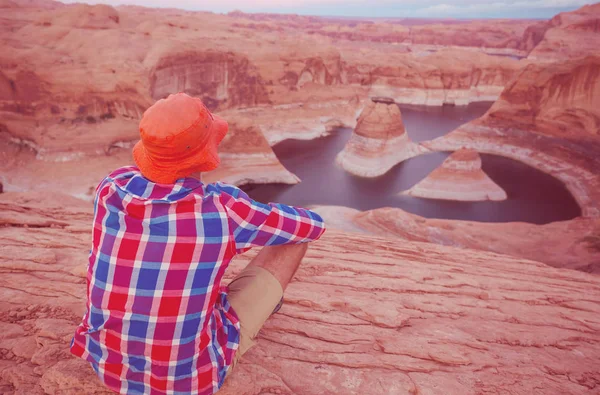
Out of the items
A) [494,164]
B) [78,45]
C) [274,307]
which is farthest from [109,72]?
[494,164]

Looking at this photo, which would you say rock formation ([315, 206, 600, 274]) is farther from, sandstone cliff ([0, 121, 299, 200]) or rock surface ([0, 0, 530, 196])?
rock surface ([0, 0, 530, 196])

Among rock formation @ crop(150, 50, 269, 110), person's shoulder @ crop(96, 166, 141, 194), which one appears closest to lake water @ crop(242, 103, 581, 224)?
rock formation @ crop(150, 50, 269, 110)

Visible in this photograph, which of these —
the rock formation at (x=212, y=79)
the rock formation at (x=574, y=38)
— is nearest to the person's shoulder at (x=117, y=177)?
the rock formation at (x=212, y=79)

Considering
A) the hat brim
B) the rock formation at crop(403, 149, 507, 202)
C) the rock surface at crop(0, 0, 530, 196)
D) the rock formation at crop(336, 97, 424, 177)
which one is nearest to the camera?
the hat brim

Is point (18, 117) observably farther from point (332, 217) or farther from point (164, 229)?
point (164, 229)

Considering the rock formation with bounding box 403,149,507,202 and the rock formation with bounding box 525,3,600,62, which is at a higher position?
the rock formation with bounding box 525,3,600,62

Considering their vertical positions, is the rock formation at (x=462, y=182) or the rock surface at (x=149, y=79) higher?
the rock surface at (x=149, y=79)

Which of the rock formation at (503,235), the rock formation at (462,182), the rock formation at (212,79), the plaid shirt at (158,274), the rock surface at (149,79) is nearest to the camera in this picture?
the plaid shirt at (158,274)

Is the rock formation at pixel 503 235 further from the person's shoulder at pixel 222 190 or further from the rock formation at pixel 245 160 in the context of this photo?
the rock formation at pixel 245 160
